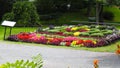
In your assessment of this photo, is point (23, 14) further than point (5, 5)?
No

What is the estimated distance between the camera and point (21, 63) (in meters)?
3.43

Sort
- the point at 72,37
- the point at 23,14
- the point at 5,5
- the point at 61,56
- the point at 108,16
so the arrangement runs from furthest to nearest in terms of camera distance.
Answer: the point at 108,16
the point at 5,5
the point at 23,14
the point at 72,37
the point at 61,56

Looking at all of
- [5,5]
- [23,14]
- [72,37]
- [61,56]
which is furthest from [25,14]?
[61,56]

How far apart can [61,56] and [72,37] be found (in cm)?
542

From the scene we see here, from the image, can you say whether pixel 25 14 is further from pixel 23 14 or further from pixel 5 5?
pixel 5 5

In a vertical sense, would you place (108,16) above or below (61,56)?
above

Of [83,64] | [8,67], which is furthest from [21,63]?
[83,64]

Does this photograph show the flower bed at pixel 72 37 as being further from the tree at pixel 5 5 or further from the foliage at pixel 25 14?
the tree at pixel 5 5

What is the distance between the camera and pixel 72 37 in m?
19.2

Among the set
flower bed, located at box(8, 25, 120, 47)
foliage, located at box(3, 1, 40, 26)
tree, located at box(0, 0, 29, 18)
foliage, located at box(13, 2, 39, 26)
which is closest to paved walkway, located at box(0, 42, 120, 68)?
flower bed, located at box(8, 25, 120, 47)

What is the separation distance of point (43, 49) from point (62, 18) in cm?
1877

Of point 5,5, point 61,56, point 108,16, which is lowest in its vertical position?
point 61,56

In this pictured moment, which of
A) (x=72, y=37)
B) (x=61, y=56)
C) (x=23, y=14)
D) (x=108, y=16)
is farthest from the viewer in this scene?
(x=108, y=16)

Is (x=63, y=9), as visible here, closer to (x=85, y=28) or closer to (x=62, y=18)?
(x=62, y=18)
